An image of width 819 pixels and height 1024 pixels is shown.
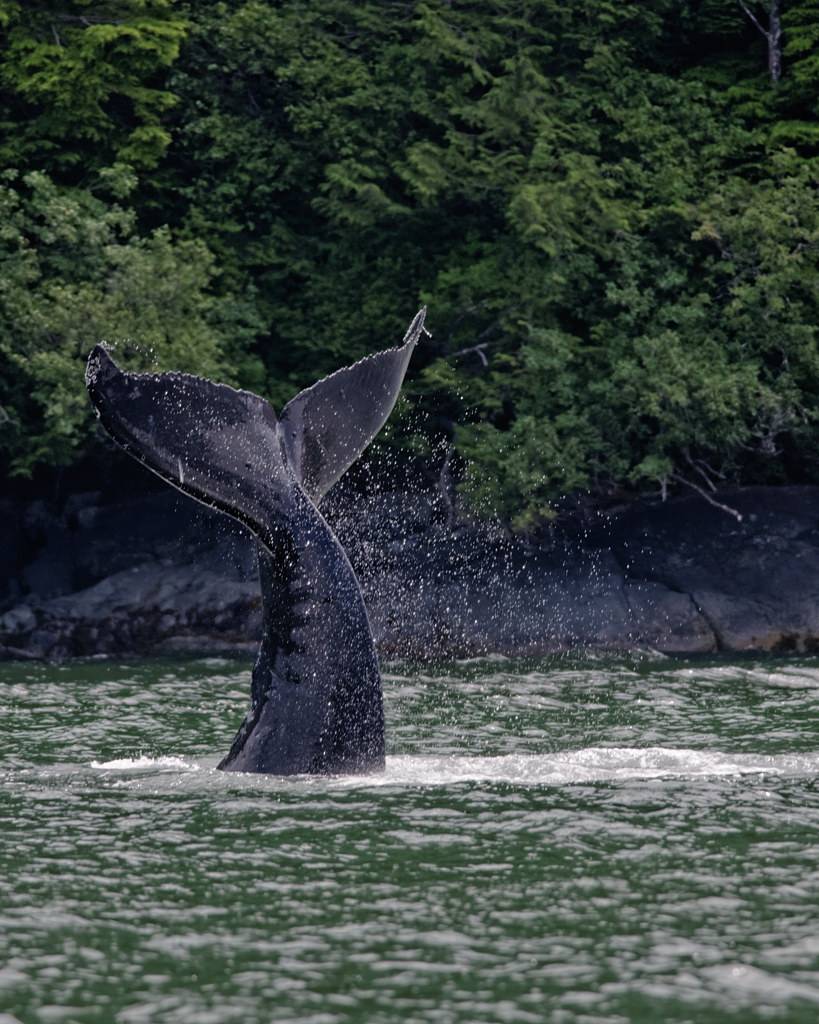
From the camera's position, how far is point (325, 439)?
16438mm

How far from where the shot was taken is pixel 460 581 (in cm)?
3281

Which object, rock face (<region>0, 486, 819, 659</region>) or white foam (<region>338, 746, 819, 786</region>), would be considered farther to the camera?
rock face (<region>0, 486, 819, 659</region>)

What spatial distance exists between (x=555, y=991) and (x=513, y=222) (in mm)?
24642

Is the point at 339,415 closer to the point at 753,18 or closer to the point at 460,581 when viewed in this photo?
the point at 460,581

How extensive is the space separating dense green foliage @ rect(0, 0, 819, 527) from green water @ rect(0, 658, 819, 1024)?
39.6ft

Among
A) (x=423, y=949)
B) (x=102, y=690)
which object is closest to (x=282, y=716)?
(x=423, y=949)

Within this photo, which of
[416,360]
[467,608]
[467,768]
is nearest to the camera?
[467,768]

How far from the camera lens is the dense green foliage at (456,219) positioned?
33125mm

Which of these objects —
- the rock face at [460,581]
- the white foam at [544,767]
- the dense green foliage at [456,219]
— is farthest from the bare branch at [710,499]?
the white foam at [544,767]

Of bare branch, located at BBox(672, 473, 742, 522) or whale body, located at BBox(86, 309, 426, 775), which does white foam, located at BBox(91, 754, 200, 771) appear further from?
bare branch, located at BBox(672, 473, 742, 522)

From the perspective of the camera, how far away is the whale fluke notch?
53.7ft

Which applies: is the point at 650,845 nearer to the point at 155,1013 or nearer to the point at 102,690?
the point at 155,1013

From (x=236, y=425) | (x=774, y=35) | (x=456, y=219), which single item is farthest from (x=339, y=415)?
(x=774, y=35)

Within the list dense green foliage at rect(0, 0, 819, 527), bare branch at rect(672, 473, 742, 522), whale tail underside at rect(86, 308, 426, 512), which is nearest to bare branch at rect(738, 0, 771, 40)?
dense green foliage at rect(0, 0, 819, 527)
